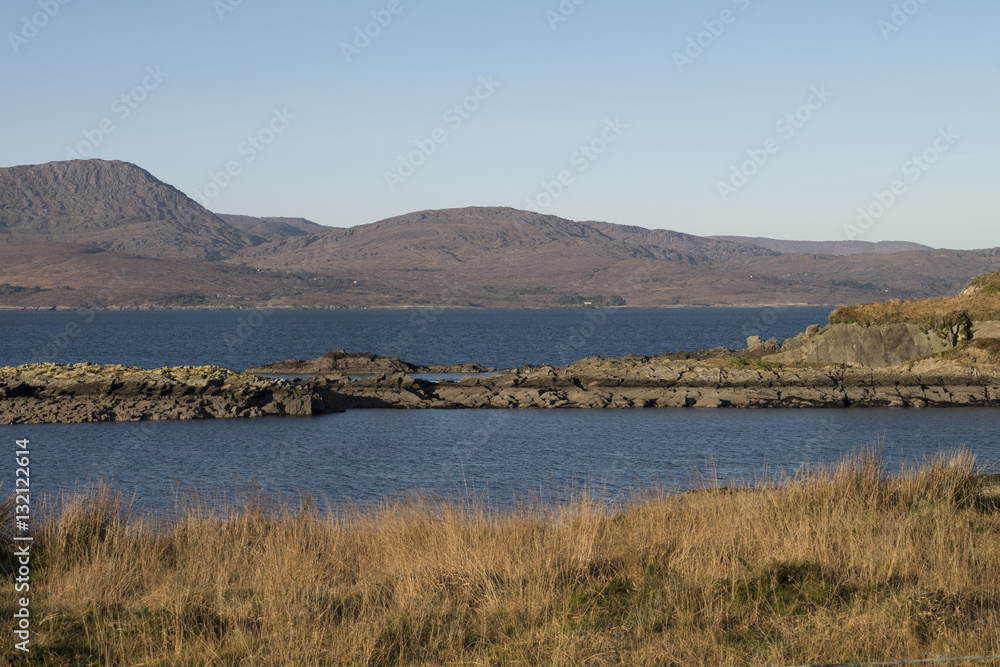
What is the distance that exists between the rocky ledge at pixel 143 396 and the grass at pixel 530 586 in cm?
2979

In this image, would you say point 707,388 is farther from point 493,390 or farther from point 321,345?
point 321,345

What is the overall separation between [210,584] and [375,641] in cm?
231

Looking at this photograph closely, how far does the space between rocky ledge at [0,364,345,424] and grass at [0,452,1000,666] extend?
97.7 feet

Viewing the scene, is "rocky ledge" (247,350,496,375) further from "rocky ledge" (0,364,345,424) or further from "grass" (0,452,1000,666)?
"grass" (0,452,1000,666)

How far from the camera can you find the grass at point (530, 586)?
256 inches

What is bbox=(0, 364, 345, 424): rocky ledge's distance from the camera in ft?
126

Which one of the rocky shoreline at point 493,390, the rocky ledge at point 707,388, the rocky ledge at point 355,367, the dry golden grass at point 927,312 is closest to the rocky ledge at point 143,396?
the rocky shoreline at point 493,390

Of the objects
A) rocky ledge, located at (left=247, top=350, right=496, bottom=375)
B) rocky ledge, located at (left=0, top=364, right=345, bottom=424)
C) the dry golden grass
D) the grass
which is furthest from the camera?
rocky ledge, located at (left=247, top=350, right=496, bottom=375)

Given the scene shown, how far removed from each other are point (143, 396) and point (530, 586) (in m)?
36.3

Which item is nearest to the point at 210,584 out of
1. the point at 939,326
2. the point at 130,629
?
the point at 130,629

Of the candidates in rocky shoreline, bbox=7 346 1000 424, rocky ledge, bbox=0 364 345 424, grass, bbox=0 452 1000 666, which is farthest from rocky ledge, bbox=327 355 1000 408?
grass, bbox=0 452 1000 666

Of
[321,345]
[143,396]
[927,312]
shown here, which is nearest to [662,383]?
[927,312]

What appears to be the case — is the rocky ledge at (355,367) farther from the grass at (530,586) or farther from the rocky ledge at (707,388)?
the grass at (530,586)

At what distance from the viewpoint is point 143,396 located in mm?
40562
